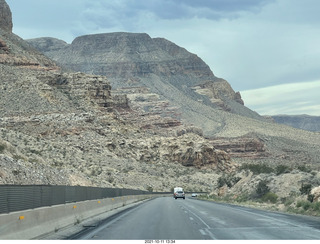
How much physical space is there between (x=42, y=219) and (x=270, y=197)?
3195 cm

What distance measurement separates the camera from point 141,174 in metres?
92.0

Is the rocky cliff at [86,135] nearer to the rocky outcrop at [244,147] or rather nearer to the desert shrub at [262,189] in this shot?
the desert shrub at [262,189]

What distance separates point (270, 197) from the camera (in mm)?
44688

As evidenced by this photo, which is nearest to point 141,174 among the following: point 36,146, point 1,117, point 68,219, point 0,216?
point 36,146

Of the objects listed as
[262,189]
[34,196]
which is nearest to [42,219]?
[34,196]

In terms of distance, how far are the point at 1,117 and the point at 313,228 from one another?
83.6 metres

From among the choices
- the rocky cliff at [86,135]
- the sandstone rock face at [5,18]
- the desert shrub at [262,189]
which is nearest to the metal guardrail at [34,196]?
the desert shrub at [262,189]

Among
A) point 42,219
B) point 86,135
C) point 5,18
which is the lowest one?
point 42,219

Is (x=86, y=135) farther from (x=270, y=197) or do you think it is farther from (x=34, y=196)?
(x=34, y=196)

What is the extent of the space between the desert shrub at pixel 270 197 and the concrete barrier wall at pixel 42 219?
21.8 m

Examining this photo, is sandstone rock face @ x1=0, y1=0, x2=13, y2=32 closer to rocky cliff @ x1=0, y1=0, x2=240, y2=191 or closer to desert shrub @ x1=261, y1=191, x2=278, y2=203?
rocky cliff @ x1=0, y1=0, x2=240, y2=191

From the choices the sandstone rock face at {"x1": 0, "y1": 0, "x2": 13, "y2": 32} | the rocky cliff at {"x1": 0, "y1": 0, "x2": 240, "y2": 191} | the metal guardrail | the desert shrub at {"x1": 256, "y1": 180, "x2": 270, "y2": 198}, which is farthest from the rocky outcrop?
the metal guardrail
